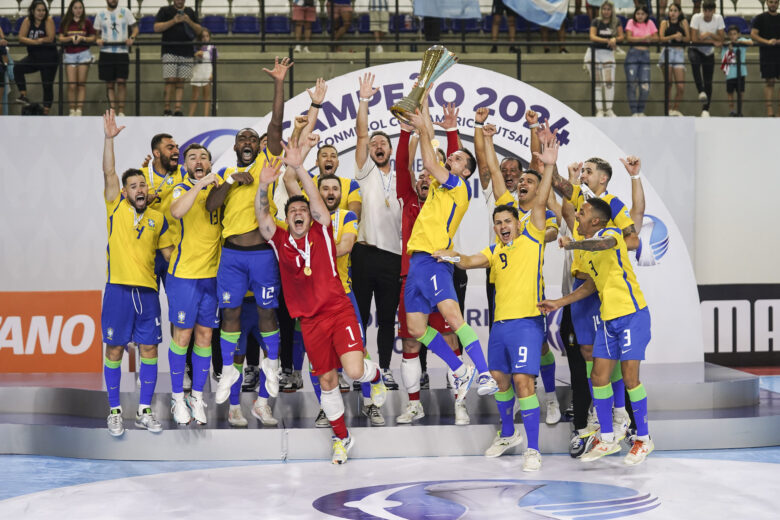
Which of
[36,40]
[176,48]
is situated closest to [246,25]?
[176,48]

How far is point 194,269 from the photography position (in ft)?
22.4

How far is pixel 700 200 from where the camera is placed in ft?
35.3

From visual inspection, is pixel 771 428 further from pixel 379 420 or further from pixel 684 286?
pixel 379 420

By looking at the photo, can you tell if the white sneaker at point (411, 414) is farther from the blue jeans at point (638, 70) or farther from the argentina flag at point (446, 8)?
the blue jeans at point (638, 70)

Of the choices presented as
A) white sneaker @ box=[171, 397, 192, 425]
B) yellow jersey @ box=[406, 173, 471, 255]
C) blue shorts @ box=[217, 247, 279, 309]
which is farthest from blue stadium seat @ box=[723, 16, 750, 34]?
white sneaker @ box=[171, 397, 192, 425]

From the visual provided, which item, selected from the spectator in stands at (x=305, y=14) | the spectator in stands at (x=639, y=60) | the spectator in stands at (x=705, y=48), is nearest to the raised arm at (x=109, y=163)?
the spectator in stands at (x=305, y=14)

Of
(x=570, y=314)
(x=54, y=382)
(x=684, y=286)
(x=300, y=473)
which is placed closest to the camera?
(x=300, y=473)

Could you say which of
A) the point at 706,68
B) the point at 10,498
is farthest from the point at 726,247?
the point at 10,498

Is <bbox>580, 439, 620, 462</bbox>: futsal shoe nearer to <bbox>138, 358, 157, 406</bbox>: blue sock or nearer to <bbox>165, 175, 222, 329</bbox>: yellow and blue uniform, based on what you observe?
<bbox>165, 175, 222, 329</bbox>: yellow and blue uniform

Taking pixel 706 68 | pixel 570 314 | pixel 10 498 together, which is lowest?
pixel 10 498

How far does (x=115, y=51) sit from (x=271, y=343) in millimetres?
5998

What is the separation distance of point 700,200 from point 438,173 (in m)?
5.30

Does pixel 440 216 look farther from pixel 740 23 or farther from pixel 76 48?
pixel 740 23

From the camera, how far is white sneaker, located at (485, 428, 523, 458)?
6.73 metres
